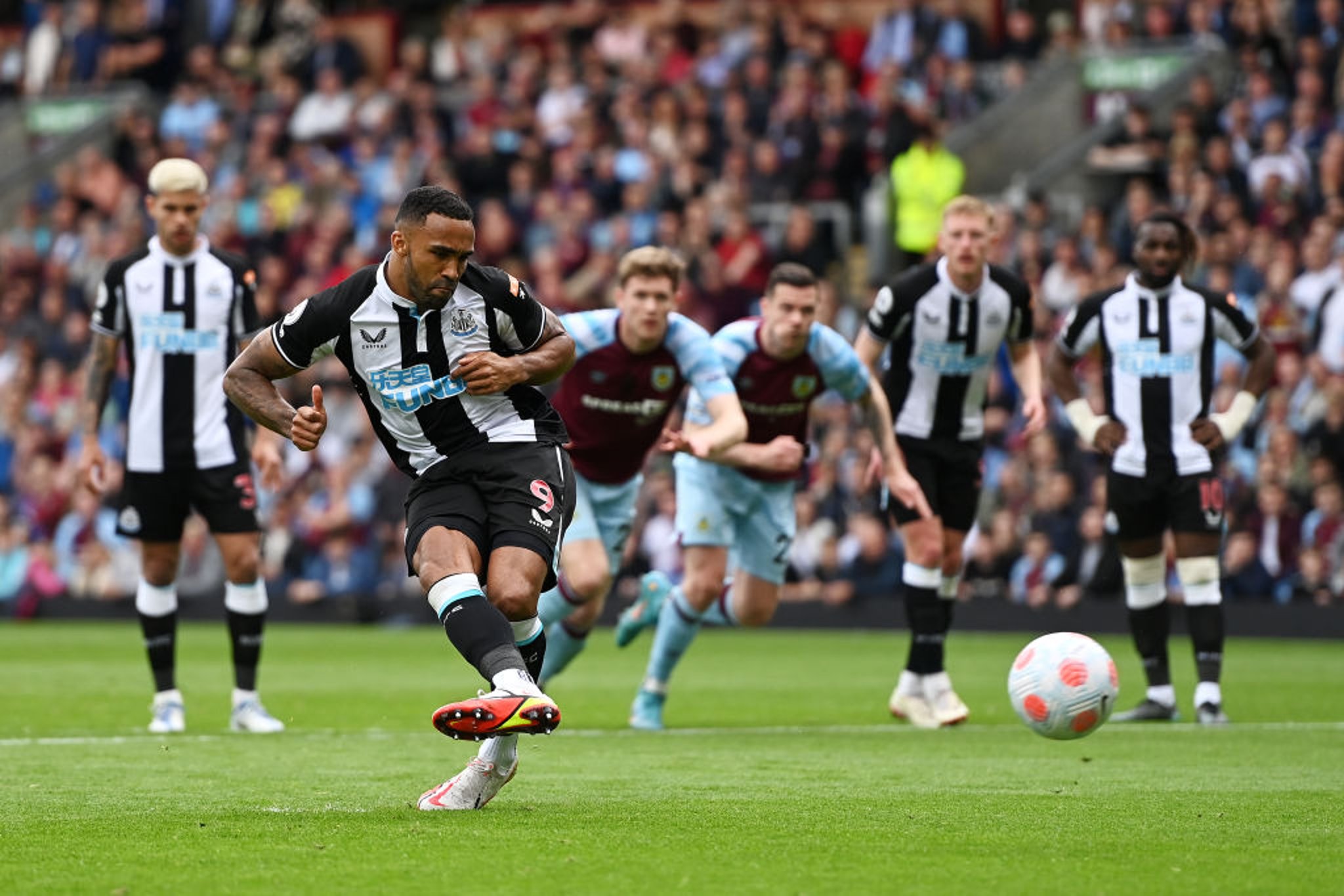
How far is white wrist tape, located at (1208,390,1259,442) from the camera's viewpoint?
11727 millimetres

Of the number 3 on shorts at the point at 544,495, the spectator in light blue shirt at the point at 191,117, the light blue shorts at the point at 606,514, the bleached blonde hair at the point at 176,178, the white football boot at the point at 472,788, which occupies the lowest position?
the white football boot at the point at 472,788

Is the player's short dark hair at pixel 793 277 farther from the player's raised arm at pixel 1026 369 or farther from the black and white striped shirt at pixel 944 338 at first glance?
the player's raised arm at pixel 1026 369

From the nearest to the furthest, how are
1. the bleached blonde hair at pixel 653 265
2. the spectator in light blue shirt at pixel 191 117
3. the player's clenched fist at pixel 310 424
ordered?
the player's clenched fist at pixel 310 424 → the bleached blonde hair at pixel 653 265 → the spectator in light blue shirt at pixel 191 117

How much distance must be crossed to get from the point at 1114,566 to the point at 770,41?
9413 mm

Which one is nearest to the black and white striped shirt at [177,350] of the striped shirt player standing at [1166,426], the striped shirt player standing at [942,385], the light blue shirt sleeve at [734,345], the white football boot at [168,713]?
the white football boot at [168,713]

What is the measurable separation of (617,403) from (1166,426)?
3090 millimetres

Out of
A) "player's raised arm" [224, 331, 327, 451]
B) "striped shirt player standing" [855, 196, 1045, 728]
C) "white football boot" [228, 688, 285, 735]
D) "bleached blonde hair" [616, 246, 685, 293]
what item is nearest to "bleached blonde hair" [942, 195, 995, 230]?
"striped shirt player standing" [855, 196, 1045, 728]

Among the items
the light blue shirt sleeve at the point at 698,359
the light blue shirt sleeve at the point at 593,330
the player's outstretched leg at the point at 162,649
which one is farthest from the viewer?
the light blue shirt sleeve at the point at 593,330

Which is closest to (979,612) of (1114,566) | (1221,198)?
(1114,566)

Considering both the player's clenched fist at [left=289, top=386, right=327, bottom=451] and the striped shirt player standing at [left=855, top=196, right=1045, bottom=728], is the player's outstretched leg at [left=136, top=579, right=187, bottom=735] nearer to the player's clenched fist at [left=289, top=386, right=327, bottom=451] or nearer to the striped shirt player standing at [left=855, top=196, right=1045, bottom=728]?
the striped shirt player standing at [left=855, top=196, right=1045, bottom=728]

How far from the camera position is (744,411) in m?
12.0

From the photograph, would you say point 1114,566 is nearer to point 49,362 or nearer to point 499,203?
point 499,203

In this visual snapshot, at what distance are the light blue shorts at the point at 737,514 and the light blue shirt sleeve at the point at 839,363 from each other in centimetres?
77

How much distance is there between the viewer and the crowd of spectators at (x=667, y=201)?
→ 19203 mm
